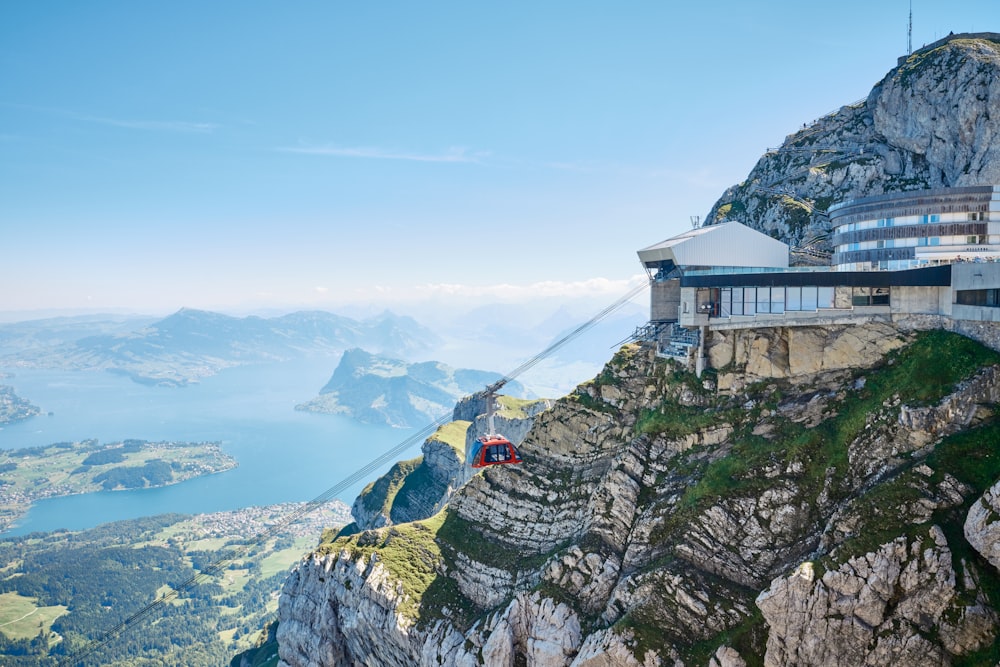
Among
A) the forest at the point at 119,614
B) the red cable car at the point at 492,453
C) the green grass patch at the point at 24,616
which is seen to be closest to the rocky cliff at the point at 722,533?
the red cable car at the point at 492,453

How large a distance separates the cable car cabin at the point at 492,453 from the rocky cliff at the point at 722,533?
1.28 metres

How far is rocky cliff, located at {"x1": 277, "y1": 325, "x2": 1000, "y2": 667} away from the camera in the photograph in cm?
2603

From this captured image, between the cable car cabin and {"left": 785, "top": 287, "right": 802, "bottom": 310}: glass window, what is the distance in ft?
77.6

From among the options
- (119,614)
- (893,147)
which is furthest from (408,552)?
(119,614)

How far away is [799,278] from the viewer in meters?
41.3

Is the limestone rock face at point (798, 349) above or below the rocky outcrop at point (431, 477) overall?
above

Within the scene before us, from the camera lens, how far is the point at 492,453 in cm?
4916

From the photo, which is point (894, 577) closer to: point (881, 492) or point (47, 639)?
point (881, 492)

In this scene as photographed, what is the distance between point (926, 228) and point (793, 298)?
16.8 m

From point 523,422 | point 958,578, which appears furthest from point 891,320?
point 523,422

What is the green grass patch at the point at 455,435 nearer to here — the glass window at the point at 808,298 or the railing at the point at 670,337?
the railing at the point at 670,337

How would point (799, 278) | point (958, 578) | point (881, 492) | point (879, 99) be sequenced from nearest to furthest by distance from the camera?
1. point (958, 578)
2. point (881, 492)
3. point (799, 278)
4. point (879, 99)

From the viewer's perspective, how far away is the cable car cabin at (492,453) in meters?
48.6

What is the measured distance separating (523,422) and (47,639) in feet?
484
